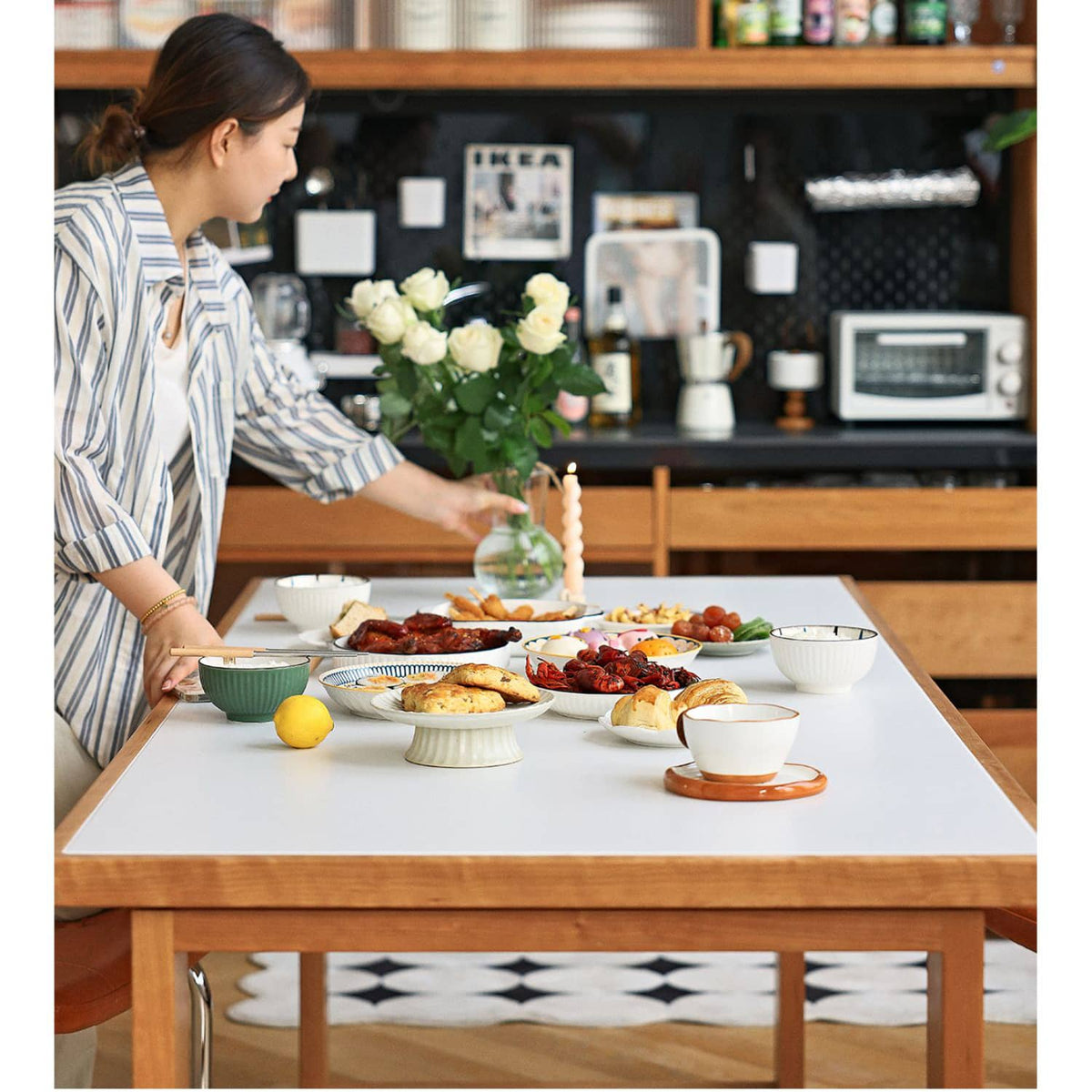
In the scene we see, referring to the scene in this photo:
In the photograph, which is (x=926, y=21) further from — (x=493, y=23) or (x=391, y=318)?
(x=391, y=318)

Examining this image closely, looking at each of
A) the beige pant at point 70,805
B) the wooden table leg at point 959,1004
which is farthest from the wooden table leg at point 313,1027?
the wooden table leg at point 959,1004

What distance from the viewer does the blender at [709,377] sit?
3.86 meters

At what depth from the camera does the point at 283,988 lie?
9.37 feet

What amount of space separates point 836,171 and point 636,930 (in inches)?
128

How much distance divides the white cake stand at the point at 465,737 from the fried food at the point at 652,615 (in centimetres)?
55

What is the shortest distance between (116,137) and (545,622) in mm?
868

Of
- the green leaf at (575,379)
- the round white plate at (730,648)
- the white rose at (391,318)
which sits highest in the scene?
the white rose at (391,318)

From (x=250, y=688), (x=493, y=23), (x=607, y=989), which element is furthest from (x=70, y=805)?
(x=493, y=23)

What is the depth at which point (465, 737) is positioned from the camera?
1349 mm

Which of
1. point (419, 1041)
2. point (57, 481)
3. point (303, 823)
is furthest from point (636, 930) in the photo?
point (419, 1041)

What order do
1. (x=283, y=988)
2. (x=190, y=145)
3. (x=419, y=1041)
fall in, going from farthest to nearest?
(x=283, y=988) < (x=419, y=1041) < (x=190, y=145)

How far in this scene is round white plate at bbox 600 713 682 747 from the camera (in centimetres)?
139

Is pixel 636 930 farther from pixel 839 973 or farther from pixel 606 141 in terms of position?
pixel 606 141

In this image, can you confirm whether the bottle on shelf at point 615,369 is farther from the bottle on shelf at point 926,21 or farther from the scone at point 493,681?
the scone at point 493,681
